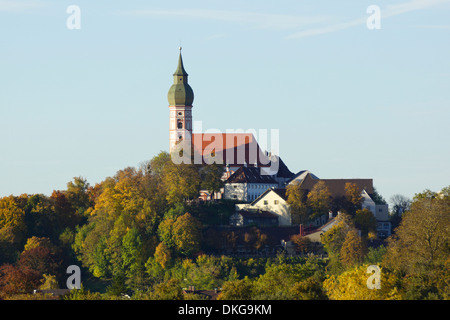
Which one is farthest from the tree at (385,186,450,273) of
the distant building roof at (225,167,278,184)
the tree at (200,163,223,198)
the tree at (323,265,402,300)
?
the distant building roof at (225,167,278,184)

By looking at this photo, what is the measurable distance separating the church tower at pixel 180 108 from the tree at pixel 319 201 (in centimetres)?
2506

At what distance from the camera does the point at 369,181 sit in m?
133

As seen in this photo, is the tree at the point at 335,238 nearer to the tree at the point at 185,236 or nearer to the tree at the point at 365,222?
the tree at the point at 365,222

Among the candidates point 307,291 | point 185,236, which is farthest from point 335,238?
point 307,291

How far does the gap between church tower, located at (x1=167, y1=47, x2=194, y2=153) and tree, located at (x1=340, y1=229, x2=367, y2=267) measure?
3852cm

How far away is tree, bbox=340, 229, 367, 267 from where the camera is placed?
106188 mm

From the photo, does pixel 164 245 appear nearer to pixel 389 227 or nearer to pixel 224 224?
pixel 224 224

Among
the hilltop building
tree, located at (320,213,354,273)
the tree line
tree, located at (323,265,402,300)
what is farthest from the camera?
the hilltop building

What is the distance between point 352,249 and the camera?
10788 cm

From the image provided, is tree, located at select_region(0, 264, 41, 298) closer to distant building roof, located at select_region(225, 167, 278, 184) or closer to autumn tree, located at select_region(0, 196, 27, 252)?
autumn tree, located at select_region(0, 196, 27, 252)

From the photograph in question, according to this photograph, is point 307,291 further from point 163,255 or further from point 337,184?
point 337,184

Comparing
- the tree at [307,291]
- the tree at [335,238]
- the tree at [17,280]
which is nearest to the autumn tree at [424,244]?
the tree at [307,291]

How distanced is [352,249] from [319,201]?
15338 millimetres
